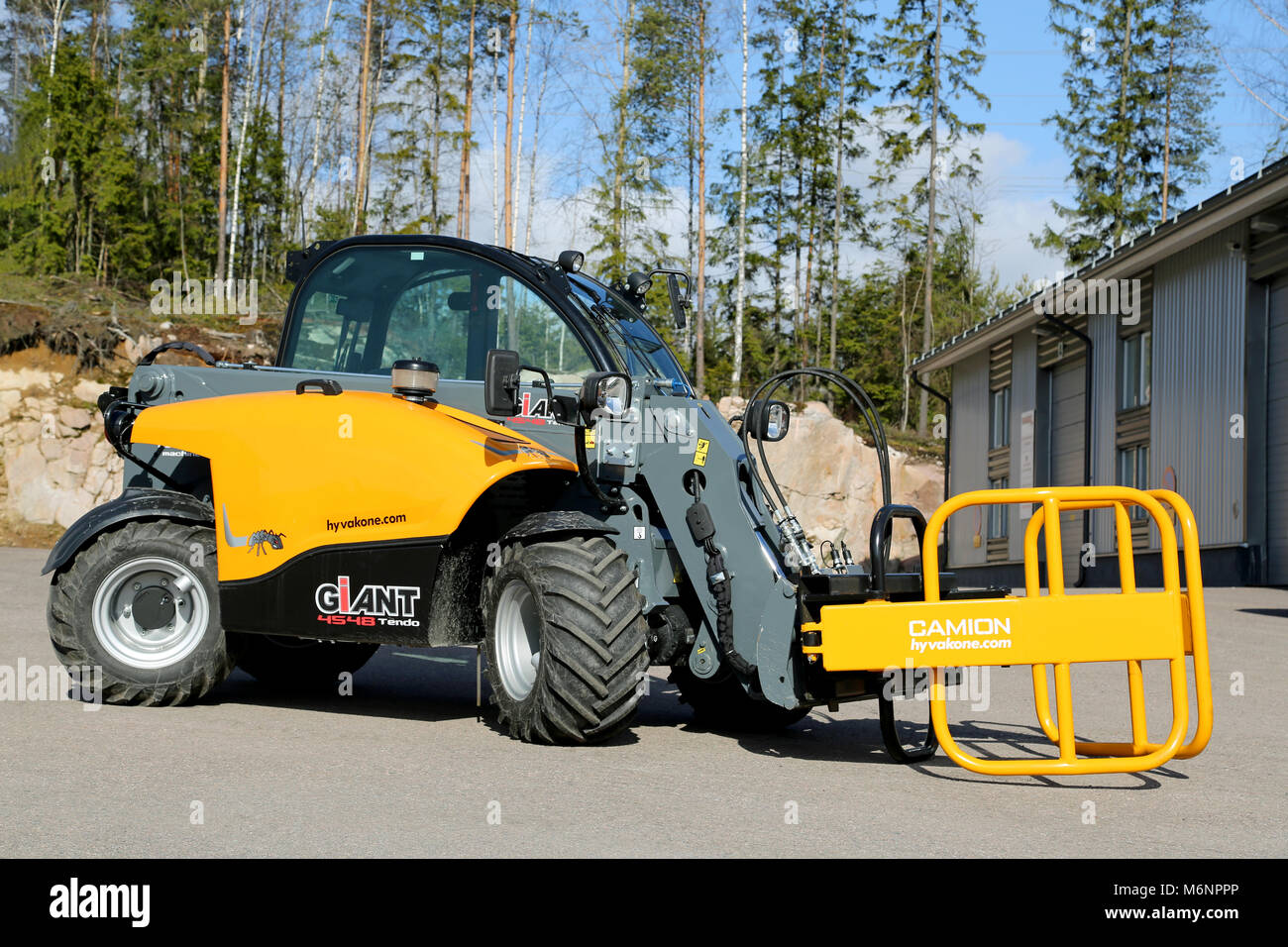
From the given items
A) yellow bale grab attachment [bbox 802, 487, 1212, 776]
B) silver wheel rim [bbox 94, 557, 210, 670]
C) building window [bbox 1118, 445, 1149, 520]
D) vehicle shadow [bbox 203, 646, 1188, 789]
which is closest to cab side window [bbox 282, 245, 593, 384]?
silver wheel rim [bbox 94, 557, 210, 670]

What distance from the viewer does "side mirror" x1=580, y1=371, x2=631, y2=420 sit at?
275 inches

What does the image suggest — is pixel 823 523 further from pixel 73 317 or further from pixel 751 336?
pixel 73 317

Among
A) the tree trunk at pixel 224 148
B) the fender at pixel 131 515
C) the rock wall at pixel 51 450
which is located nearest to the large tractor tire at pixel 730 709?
the fender at pixel 131 515

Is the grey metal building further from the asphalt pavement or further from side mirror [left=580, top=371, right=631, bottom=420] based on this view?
side mirror [left=580, top=371, right=631, bottom=420]

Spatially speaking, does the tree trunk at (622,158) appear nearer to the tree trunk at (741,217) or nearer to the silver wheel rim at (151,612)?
the tree trunk at (741,217)

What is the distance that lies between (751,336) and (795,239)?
438 centimetres

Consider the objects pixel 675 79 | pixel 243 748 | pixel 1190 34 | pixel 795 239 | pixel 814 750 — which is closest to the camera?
pixel 243 748

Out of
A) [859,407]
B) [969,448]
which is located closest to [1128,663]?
[859,407]

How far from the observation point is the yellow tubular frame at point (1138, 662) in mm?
5852

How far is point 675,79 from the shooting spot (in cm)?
4491

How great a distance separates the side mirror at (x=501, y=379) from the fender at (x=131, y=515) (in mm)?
2440

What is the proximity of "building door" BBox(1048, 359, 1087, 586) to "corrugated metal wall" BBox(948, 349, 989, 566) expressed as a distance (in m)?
3.81

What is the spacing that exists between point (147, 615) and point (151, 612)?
0.10 feet
